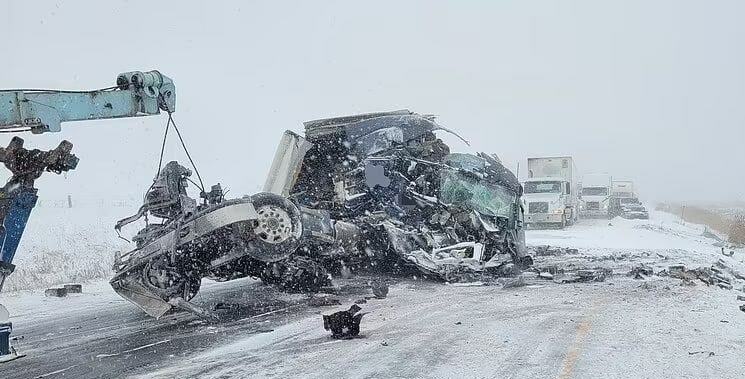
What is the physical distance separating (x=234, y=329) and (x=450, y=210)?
5.29 metres

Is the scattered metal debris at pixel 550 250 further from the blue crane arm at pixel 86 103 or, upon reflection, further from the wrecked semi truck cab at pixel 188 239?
the blue crane arm at pixel 86 103

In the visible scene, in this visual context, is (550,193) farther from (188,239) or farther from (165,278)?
(188,239)

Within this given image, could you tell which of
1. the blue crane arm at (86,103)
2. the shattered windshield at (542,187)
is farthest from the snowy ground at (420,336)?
the shattered windshield at (542,187)

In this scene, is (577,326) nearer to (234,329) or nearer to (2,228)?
(234,329)

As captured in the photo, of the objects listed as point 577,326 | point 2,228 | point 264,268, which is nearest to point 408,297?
point 264,268

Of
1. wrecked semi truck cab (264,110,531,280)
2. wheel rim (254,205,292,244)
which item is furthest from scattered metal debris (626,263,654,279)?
wheel rim (254,205,292,244)

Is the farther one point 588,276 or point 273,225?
point 588,276

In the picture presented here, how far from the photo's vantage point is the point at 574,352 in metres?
5.84

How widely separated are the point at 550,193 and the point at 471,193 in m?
17.1

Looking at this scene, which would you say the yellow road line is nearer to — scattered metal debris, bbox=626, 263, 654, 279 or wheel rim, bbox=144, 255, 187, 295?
wheel rim, bbox=144, 255, 187, 295

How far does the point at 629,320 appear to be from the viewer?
24.1ft

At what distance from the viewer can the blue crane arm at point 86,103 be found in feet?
18.8

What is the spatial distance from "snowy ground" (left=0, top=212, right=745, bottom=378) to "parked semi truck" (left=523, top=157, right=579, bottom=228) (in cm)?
1698

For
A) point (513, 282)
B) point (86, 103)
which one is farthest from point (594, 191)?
point (86, 103)
